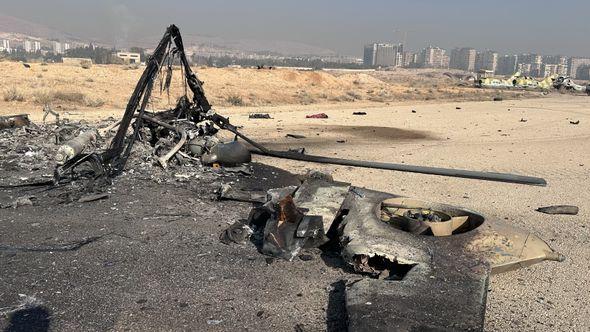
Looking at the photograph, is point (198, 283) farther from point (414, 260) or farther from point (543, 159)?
point (543, 159)

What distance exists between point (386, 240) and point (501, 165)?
7309 millimetres

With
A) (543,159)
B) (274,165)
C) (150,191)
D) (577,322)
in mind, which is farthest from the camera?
Answer: (543,159)

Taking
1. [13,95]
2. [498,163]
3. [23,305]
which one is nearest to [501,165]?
[498,163]

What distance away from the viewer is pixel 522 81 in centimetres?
5397

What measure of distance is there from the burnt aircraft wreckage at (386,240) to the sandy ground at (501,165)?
318 millimetres

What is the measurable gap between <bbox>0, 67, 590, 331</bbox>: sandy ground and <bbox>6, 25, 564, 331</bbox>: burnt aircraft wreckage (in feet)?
1.09

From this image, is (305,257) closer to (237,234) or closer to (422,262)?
(237,234)

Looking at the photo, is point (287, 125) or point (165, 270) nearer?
point (165, 270)

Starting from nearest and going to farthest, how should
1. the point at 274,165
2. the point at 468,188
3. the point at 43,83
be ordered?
the point at 468,188 < the point at 274,165 < the point at 43,83

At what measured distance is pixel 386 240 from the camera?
4.78 metres

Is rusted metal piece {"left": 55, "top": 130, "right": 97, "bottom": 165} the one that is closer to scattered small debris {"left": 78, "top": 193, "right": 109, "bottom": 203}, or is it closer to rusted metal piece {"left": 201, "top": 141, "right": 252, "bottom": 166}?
scattered small debris {"left": 78, "top": 193, "right": 109, "bottom": 203}

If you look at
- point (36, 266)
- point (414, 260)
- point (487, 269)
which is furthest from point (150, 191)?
point (487, 269)

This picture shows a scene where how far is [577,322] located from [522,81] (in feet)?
183

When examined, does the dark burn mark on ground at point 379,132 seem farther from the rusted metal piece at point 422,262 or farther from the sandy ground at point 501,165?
the rusted metal piece at point 422,262
